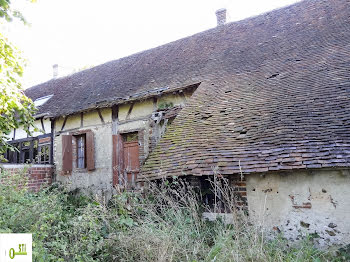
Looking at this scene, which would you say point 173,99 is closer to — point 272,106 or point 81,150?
point 272,106

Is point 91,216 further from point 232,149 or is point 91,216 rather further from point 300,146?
point 300,146

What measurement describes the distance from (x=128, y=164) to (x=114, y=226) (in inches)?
186

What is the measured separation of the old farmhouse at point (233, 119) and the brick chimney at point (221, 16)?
94 mm

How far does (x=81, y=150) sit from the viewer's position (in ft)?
33.4

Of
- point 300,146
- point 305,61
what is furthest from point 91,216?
point 305,61

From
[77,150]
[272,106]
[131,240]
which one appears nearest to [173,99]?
[272,106]

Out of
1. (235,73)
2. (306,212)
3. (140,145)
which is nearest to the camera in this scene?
(306,212)

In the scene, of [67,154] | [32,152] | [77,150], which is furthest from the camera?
[32,152]

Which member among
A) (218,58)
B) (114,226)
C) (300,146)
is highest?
(218,58)

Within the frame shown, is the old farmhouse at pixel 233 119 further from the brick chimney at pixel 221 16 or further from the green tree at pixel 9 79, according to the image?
the green tree at pixel 9 79

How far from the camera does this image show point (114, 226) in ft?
13.9

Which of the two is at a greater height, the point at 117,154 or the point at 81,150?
the point at 81,150

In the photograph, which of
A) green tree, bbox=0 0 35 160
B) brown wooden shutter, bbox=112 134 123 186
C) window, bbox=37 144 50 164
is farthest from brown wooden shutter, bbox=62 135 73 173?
green tree, bbox=0 0 35 160

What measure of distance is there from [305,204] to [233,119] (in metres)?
2.15
